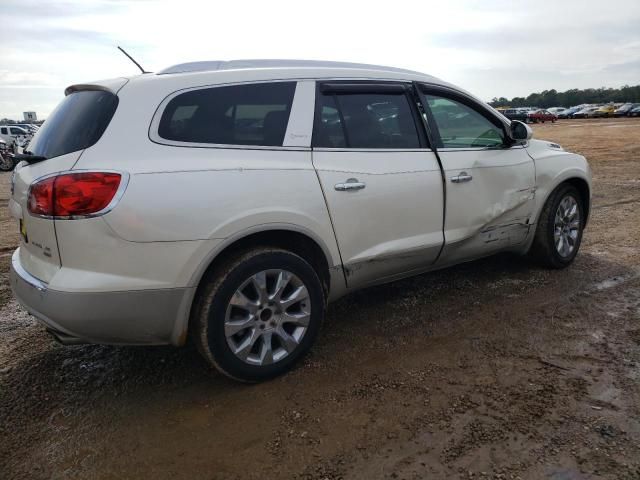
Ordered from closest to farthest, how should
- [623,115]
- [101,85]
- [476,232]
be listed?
[101,85]
[476,232]
[623,115]

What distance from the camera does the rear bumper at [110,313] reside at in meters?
2.51

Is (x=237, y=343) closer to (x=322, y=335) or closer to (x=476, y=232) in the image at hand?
(x=322, y=335)

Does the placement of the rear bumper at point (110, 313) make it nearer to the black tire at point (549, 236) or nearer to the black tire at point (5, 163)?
the black tire at point (549, 236)

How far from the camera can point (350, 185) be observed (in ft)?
10.5

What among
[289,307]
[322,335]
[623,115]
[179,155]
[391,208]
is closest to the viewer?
[179,155]

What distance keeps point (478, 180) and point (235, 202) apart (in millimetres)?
2036

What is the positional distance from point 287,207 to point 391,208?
0.80 metres

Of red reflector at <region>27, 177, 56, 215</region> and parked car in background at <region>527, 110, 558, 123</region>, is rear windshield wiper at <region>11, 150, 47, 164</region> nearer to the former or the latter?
red reflector at <region>27, 177, 56, 215</region>

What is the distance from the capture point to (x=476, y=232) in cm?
399

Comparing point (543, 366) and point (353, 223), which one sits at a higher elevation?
point (353, 223)

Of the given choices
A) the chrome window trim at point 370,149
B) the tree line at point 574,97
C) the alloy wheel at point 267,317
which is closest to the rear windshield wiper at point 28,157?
the alloy wheel at point 267,317

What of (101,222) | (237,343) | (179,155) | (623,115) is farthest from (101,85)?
(623,115)

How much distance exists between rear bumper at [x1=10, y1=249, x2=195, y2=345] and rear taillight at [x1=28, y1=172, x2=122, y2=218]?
1.29 feet

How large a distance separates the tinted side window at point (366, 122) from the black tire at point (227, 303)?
0.78m
